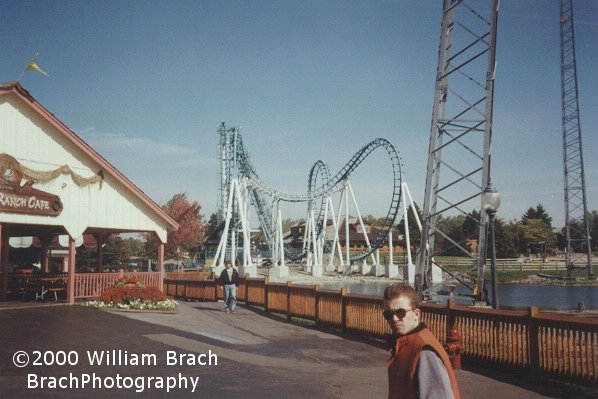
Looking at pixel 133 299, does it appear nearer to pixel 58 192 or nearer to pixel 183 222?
pixel 58 192

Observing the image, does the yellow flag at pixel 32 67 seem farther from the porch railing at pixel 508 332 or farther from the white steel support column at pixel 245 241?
the white steel support column at pixel 245 241

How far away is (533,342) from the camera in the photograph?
28.1 feet

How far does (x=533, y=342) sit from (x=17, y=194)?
14936 millimetres

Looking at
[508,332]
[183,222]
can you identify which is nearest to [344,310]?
[508,332]

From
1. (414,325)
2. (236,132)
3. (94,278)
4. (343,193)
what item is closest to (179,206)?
(236,132)

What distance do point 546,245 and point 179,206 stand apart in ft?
224

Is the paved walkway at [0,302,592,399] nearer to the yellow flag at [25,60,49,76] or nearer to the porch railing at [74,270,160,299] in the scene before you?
the porch railing at [74,270,160,299]

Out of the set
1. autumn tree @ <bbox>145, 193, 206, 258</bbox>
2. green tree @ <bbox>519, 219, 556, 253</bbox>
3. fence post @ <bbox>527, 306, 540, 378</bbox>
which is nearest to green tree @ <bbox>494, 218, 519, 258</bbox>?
green tree @ <bbox>519, 219, 556, 253</bbox>

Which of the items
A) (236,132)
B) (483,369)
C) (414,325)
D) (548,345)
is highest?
(236,132)

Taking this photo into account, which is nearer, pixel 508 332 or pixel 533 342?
pixel 533 342

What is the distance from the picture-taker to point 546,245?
9481 centimetres

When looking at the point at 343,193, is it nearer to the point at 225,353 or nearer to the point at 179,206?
the point at 179,206

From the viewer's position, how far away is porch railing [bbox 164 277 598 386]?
7.77 metres

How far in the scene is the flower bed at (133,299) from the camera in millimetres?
16578
